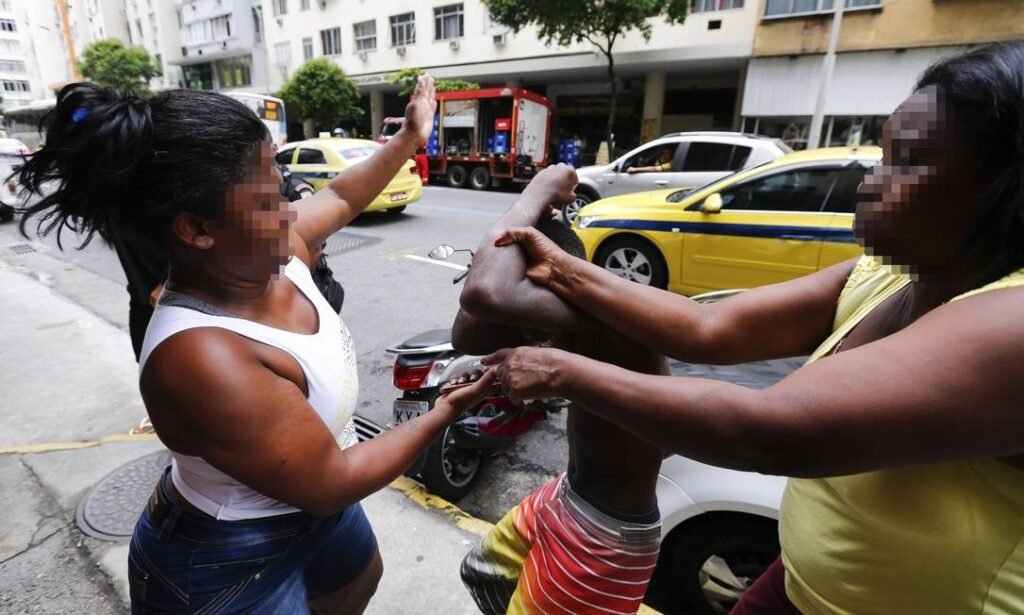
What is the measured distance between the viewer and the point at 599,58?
20.4 m

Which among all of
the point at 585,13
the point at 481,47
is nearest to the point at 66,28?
the point at 481,47

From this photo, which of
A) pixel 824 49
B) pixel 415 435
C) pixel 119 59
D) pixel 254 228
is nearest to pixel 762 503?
pixel 415 435

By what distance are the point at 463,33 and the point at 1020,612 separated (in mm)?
26433

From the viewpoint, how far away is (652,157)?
9.68 m

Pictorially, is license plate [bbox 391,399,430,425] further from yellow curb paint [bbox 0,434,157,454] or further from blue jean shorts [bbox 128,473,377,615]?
yellow curb paint [bbox 0,434,157,454]

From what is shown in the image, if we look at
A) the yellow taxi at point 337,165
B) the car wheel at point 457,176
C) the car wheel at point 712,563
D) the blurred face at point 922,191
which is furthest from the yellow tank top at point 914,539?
the car wheel at point 457,176

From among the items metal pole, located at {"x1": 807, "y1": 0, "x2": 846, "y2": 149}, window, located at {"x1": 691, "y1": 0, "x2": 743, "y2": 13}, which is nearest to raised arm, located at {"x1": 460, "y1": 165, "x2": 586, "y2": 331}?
metal pole, located at {"x1": 807, "y1": 0, "x2": 846, "y2": 149}

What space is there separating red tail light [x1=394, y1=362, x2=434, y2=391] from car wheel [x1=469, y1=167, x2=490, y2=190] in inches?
587

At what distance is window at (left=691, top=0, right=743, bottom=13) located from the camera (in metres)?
17.3

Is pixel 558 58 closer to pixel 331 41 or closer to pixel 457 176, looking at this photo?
pixel 457 176

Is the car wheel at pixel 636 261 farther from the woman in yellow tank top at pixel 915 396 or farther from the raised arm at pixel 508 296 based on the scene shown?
the woman in yellow tank top at pixel 915 396

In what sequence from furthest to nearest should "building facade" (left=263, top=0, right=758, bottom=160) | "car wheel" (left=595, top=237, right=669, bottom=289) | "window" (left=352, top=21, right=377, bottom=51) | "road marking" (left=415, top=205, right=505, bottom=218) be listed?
"window" (left=352, top=21, right=377, bottom=51), "building facade" (left=263, top=0, right=758, bottom=160), "road marking" (left=415, top=205, right=505, bottom=218), "car wheel" (left=595, top=237, right=669, bottom=289)

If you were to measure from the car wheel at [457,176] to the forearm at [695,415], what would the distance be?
57.0 ft

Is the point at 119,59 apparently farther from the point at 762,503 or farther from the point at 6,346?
the point at 762,503
